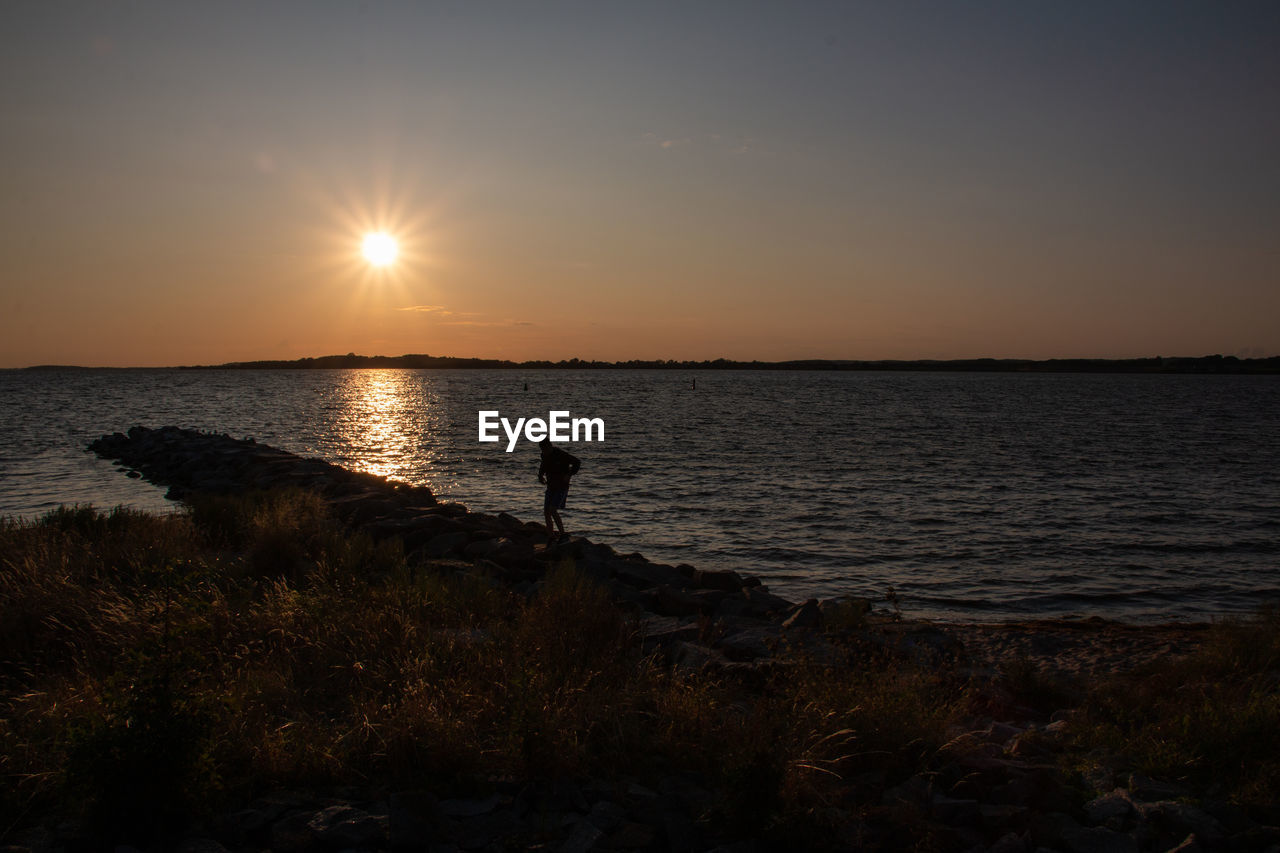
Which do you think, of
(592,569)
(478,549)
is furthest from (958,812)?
(478,549)

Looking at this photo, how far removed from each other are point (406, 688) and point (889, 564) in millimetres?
12465

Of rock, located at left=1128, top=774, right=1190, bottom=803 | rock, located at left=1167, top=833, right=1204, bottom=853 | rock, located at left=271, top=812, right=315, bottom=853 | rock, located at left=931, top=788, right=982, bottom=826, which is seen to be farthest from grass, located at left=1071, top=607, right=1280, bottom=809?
rock, located at left=271, top=812, right=315, bottom=853

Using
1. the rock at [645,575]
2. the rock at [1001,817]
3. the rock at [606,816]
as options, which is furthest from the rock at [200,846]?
the rock at [645,575]

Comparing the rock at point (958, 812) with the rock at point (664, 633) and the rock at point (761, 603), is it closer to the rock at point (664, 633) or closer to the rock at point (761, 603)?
the rock at point (664, 633)

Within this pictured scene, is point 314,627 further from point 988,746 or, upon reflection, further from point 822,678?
point 988,746

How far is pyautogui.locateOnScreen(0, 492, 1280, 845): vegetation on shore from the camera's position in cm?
458

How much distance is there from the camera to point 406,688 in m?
5.85

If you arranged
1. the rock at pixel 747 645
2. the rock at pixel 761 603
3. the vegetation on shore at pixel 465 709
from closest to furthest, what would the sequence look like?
the vegetation on shore at pixel 465 709 → the rock at pixel 747 645 → the rock at pixel 761 603

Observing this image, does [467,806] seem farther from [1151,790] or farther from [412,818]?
[1151,790]

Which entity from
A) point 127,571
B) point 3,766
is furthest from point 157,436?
point 3,766

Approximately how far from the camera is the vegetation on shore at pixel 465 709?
4578mm

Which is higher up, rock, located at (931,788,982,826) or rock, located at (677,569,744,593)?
rock, located at (931,788,982,826)

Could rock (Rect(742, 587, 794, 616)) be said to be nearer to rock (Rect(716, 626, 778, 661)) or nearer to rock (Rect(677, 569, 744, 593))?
rock (Rect(677, 569, 744, 593))

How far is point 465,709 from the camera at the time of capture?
5664mm
